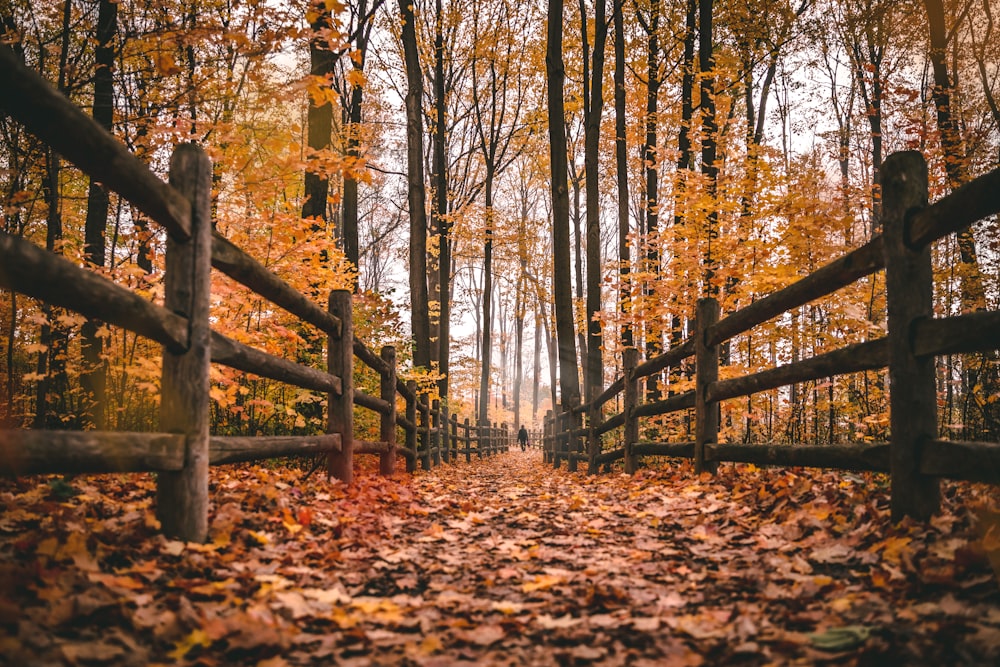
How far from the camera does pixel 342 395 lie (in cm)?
483

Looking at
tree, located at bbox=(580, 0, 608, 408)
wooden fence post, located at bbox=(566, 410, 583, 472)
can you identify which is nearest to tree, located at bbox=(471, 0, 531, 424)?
tree, located at bbox=(580, 0, 608, 408)

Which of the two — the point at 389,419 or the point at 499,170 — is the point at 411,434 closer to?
the point at 389,419

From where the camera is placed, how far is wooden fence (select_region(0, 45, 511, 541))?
6.28 feet

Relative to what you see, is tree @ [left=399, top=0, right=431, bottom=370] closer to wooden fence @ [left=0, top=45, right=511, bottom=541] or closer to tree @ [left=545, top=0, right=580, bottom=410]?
tree @ [left=545, top=0, right=580, bottom=410]

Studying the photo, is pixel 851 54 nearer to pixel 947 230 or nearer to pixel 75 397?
pixel 947 230

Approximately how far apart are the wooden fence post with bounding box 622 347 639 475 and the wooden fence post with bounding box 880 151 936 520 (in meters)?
4.08

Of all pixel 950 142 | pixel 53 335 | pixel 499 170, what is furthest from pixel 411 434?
pixel 499 170

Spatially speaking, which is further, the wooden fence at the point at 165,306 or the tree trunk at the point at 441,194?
the tree trunk at the point at 441,194

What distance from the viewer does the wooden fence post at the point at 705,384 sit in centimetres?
496

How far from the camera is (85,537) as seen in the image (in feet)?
7.57

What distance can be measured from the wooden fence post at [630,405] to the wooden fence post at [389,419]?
2.67m

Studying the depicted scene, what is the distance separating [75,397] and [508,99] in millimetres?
15547

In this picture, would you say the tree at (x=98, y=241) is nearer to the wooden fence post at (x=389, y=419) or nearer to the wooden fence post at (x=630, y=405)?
the wooden fence post at (x=389, y=419)

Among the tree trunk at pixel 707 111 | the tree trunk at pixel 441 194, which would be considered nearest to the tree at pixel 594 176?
the tree trunk at pixel 707 111
